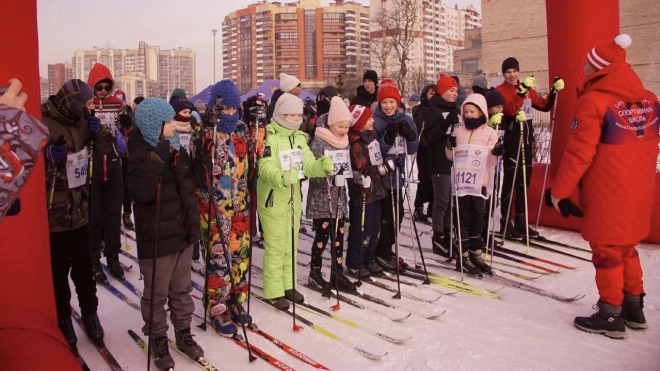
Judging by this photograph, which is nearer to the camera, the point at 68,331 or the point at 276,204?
the point at 68,331

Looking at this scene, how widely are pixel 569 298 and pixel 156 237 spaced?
3.64 meters

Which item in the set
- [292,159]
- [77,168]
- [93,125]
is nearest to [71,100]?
[93,125]

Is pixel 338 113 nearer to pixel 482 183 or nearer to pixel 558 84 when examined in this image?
pixel 482 183

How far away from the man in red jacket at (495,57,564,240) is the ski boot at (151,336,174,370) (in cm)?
454

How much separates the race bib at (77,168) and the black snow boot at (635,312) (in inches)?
166

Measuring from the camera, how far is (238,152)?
428cm

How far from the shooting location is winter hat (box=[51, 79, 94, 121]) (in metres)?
3.89

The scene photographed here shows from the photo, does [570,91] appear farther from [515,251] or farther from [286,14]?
[286,14]

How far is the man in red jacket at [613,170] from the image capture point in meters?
3.96

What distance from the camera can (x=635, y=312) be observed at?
4.20m

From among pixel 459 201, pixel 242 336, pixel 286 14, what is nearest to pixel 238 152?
pixel 242 336

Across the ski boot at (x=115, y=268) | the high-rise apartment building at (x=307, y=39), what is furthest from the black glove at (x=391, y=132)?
the high-rise apartment building at (x=307, y=39)

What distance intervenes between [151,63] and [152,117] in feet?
285

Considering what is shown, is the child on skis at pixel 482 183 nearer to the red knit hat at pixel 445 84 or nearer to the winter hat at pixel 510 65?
the red knit hat at pixel 445 84
